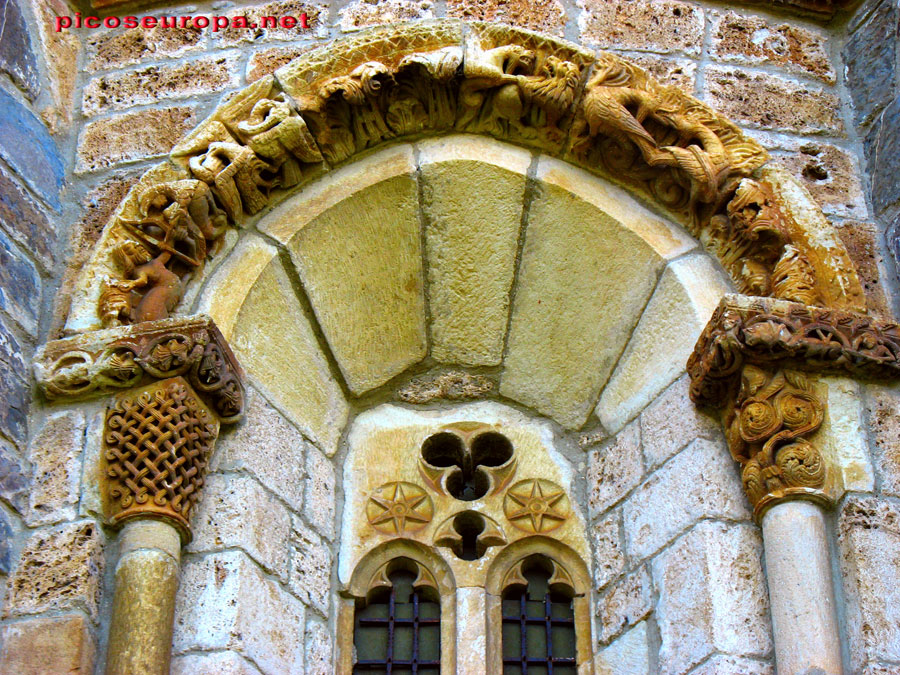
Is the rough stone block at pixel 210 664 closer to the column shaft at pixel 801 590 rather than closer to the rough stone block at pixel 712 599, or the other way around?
the rough stone block at pixel 712 599

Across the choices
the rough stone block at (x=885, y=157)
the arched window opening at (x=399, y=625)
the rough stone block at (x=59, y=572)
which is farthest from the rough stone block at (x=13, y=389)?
the rough stone block at (x=885, y=157)

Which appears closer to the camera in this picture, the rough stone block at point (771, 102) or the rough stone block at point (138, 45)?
the rough stone block at point (771, 102)

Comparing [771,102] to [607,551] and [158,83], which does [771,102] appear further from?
[158,83]

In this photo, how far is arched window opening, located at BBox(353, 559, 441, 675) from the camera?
14.0 ft

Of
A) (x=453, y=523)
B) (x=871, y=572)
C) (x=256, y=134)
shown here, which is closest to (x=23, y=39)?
(x=256, y=134)

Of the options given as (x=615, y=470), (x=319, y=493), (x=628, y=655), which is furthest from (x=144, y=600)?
(x=615, y=470)

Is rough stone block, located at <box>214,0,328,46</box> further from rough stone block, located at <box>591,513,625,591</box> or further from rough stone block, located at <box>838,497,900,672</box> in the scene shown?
rough stone block, located at <box>838,497,900,672</box>

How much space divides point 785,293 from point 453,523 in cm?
126

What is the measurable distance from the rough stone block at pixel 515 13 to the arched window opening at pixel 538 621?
1.91m

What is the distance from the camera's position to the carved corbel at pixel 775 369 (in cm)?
383

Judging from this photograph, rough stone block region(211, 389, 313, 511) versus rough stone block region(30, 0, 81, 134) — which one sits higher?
rough stone block region(30, 0, 81, 134)

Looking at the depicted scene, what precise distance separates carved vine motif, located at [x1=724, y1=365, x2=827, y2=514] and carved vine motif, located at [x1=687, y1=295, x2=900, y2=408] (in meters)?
0.05

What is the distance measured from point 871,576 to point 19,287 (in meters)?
2.61

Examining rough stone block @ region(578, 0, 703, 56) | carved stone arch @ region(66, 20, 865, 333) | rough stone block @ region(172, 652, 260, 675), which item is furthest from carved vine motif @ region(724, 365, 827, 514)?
rough stone block @ region(578, 0, 703, 56)
